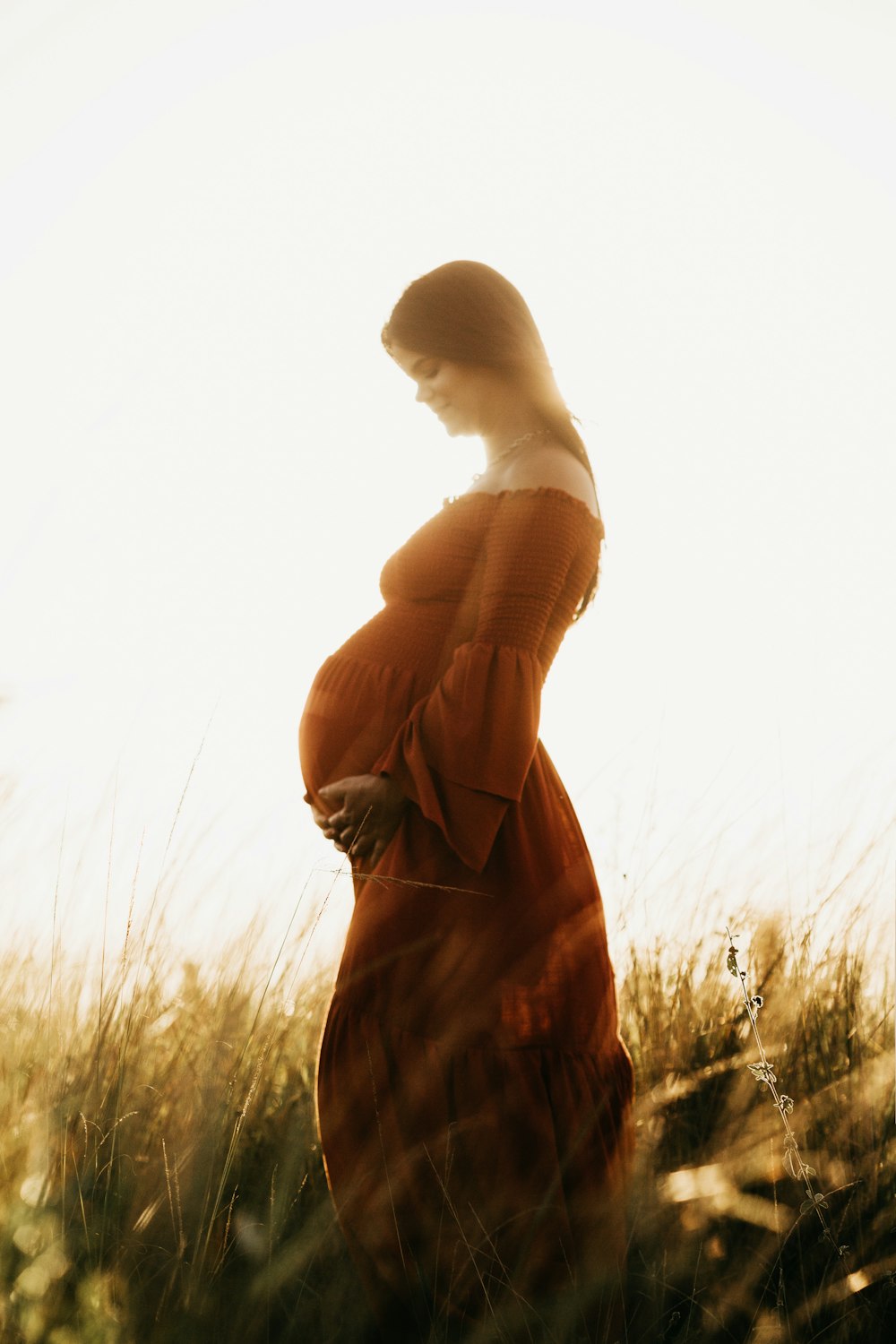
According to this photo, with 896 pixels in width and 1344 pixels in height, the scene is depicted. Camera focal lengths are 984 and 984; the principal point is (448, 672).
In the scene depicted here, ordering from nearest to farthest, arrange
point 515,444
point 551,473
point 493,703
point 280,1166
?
point 493,703 → point 551,473 → point 515,444 → point 280,1166

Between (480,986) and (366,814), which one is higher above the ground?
(366,814)

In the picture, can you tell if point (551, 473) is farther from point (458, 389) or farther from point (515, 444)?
point (458, 389)

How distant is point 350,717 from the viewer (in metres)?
1.64

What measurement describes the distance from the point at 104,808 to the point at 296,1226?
1.03m

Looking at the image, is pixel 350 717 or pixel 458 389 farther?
pixel 458 389

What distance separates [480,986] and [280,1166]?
2.19ft

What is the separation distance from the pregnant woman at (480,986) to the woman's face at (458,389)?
23 centimetres

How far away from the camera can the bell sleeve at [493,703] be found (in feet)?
4.69

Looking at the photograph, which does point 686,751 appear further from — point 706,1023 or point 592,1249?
point 592,1249

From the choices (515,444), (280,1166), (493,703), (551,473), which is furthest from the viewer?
(280,1166)

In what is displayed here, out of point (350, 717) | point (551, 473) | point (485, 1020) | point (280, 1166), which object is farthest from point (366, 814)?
point (280, 1166)

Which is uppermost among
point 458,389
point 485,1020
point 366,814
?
point 458,389

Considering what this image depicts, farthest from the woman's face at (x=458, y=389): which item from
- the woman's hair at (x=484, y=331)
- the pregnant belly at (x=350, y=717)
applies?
the pregnant belly at (x=350, y=717)

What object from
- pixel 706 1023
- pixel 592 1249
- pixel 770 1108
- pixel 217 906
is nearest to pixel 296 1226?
pixel 592 1249
